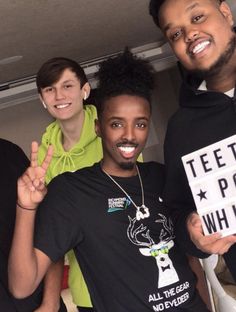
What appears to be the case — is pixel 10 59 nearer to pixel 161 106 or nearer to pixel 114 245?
pixel 114 245

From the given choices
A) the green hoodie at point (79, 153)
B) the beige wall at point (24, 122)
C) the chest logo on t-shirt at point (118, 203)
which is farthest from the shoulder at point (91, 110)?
the beige wall at point (24, 122)

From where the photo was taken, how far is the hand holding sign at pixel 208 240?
0.94m

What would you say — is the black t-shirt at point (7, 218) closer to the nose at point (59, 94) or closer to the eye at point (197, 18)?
the nose at point (59, 94)

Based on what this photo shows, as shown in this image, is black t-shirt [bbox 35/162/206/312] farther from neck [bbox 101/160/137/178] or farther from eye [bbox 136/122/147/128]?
eye [bbox 136/122/147/128]

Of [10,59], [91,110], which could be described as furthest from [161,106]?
[91,110]

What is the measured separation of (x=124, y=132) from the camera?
3.87 feet

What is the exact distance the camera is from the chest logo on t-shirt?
113cm

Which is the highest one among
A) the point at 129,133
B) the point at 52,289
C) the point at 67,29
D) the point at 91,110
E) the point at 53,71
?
the point at 67,29

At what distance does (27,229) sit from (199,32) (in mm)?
655

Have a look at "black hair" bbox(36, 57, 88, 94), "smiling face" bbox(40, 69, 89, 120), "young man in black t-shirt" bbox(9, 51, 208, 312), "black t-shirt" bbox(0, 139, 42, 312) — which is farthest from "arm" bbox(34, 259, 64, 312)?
"black hair" bbox(36, 57, 88, 94)

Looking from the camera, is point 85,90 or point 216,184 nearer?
point 216,184

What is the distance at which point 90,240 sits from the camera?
1096 mm

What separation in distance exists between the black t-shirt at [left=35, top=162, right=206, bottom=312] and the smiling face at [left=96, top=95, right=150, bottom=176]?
70mm

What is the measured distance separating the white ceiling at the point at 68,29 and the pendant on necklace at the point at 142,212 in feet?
3.14
